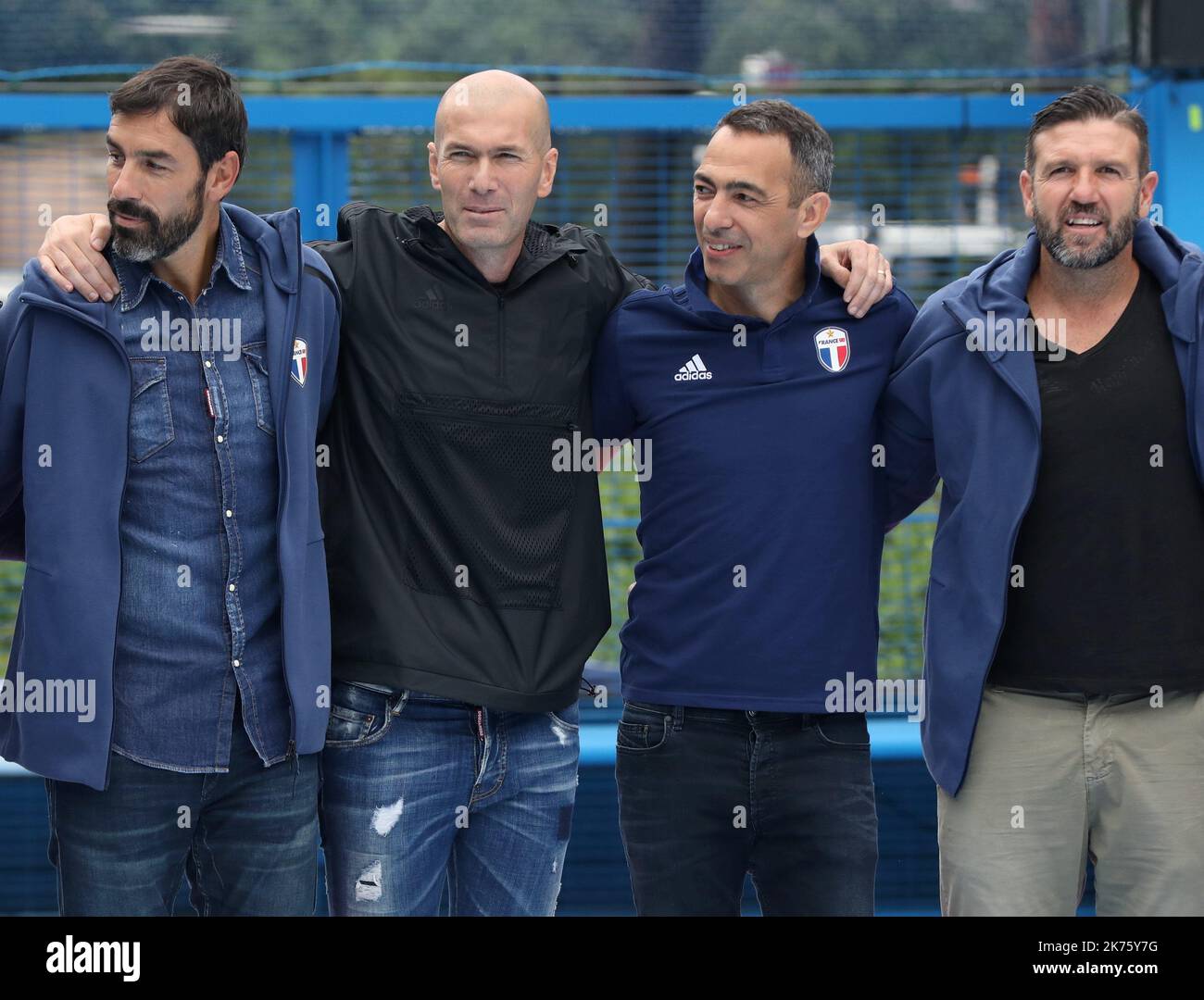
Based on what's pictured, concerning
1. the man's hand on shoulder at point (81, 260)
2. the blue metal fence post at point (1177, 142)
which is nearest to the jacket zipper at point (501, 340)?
the man's hand on shoulder at point (81, 260)

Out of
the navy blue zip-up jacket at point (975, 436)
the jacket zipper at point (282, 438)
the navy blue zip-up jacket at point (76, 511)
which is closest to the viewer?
the navy blue zip-up jacket at point (76, 511)

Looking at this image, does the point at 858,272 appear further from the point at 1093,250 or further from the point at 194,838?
the point at 194,838

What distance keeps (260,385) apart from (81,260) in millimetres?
383

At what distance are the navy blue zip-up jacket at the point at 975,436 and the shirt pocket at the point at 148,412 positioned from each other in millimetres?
1420

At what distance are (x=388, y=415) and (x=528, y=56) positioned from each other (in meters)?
11.7

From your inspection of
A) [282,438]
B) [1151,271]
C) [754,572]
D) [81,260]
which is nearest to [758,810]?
[754,572]

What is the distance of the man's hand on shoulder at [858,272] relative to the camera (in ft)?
10.6

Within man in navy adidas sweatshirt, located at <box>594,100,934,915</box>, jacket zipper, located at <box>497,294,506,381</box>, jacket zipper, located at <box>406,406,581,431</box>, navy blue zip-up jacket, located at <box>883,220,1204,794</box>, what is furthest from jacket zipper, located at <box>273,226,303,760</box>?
navy blue zip-up jacket, located at <box>883,220,1204,794</box>

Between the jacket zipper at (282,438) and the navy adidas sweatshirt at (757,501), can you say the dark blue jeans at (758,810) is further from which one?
the jacket zipper at (282,438)

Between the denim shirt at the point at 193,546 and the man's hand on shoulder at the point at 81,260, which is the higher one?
the man's hand on shoulder at the point at 81,260

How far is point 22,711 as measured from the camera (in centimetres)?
279

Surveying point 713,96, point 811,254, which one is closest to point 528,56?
point 713,96

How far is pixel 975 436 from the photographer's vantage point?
9.89 ft

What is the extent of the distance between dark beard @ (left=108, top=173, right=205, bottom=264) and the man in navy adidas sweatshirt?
94cm
